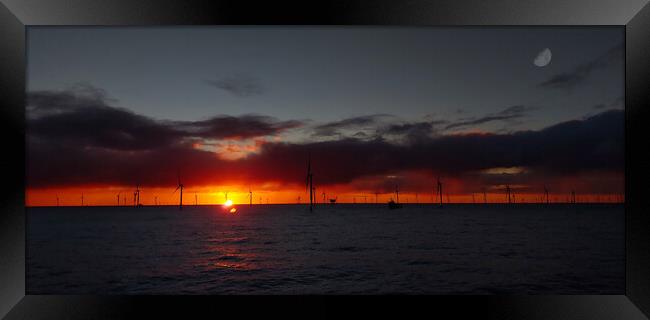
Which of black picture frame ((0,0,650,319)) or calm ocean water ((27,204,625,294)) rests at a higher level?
black picture frame ((0,0,650,319))

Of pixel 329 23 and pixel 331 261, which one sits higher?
pixel 329 23

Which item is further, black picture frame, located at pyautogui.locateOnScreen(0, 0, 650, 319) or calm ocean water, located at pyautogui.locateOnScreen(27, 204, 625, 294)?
calm ocean water, located at pyautogui.locateOnScreen(27, 204, 625, 294)

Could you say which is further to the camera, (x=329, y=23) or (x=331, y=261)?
(x=331, y=261)

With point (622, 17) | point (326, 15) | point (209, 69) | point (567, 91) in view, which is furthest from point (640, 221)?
point (209, 69)

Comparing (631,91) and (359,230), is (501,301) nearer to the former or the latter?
(631,91)

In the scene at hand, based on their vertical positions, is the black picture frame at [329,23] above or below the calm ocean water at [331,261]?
above
